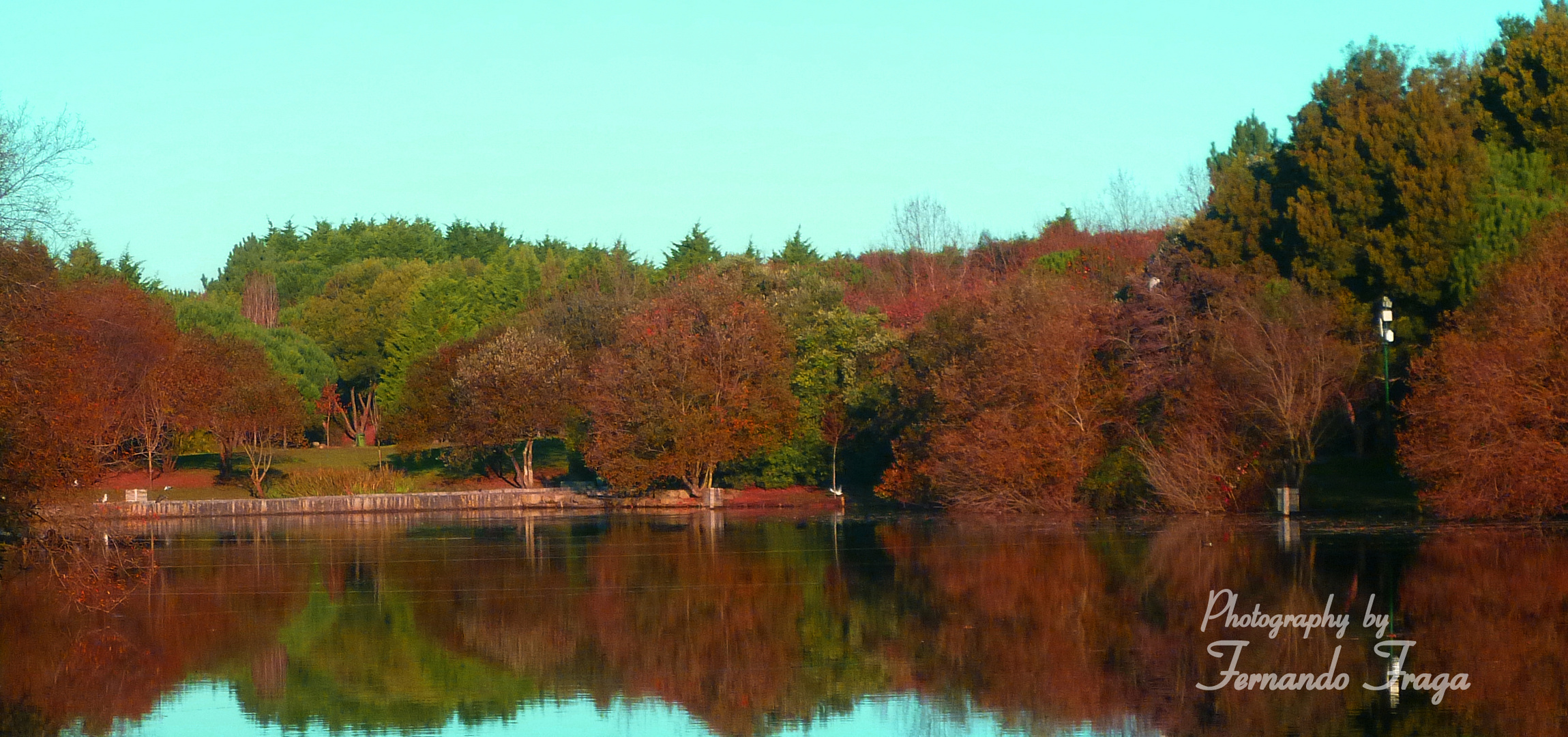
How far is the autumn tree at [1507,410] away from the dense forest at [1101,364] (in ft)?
0.23

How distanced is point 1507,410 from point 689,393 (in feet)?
79.7

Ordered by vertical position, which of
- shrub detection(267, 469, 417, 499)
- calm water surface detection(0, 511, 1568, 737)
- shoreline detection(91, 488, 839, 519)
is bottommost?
calm water surface detection(0, 511, 1568, 737)

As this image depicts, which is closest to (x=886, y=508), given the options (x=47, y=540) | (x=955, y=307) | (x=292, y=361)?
(x=955, y=307)

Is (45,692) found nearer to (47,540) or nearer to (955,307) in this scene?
(47,540)

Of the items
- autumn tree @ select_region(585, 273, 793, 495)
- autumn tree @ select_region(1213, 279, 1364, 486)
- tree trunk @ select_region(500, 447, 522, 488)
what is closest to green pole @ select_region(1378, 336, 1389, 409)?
autumn tree @ select_region(1213, 279, 1364, 486)

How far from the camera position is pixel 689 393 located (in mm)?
43688

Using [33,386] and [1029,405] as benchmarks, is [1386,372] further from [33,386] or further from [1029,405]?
[33,386]

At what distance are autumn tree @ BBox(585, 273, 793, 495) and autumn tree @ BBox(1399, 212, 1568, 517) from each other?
21.1m

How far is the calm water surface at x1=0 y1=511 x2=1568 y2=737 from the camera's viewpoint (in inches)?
467

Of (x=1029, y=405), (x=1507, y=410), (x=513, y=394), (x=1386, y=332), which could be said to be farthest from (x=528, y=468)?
(x=1507, y=410)

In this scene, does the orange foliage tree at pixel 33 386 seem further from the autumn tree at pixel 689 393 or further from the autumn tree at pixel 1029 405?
the autumn tree at pixel 689 393

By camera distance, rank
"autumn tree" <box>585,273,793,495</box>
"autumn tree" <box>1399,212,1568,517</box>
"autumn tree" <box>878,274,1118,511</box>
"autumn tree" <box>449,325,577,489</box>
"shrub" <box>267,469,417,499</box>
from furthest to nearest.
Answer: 1. "autumn tree" <box>449,325,577,489</box>
2. "shrub" <box>267,469,417,499</box>
3. "autumn tree" <box>585,273,793,495</box>
4. "autumn tree" <box>878,274,1118,511</box>
5. "autumn tree" <box>1399,212,1568,517</box>

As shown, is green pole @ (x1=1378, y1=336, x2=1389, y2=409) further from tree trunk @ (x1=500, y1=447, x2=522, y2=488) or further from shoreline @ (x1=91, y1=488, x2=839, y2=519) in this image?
tree trunk @ (x1=500, y1=447, x2=522, y2=488)

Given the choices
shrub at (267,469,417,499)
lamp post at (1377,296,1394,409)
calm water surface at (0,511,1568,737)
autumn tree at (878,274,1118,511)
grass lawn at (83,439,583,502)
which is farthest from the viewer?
grass lawn at (83,439,583,502)
